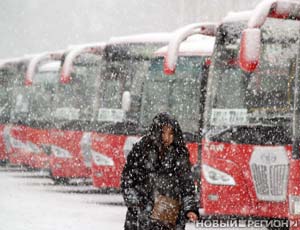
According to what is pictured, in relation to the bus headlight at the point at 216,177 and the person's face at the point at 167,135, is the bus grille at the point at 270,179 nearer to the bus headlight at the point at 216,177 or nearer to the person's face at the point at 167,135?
the bus headlight at the point at 216,177

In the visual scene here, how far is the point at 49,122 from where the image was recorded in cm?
2331

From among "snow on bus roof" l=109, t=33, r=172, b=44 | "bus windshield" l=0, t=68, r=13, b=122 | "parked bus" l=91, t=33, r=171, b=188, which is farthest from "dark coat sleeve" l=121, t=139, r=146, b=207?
→ "bus windshield" l=0, t=68, r=13, b=122

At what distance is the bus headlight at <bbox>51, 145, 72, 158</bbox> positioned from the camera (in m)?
21.1

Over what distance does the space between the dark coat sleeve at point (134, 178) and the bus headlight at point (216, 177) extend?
5.65 m

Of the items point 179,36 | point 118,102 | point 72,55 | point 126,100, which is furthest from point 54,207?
point 72,55

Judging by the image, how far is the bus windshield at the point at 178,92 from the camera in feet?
52.7

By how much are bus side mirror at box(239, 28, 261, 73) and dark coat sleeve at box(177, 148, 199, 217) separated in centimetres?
420

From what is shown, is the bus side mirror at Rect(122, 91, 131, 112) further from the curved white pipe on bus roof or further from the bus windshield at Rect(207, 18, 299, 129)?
the bus windshield at Rect(207, 18, 299, 129)

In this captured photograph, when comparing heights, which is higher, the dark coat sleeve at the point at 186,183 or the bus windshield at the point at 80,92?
the bus windshield at the point at 80,92

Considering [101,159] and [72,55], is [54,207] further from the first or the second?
[72,55]

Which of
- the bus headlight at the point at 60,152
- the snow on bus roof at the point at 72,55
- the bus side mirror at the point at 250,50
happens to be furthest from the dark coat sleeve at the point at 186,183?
the bus headlight at the point at 60,152

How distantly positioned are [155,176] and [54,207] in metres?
9.19

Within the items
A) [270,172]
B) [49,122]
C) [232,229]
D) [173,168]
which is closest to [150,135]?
[173,168]

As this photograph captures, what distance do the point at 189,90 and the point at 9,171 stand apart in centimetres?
1299
